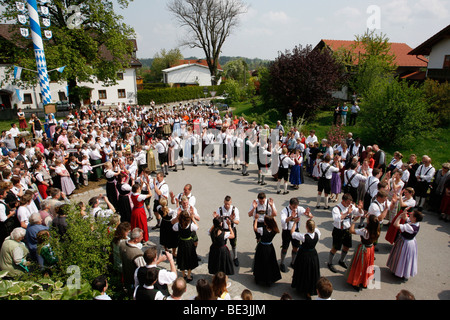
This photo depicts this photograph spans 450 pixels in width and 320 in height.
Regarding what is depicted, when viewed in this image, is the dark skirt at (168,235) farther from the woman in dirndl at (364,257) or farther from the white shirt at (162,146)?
the white shirt at (162,146)

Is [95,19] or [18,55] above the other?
[95,19]

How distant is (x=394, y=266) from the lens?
5.73 metres

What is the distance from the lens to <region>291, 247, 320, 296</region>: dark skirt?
16.6 feet

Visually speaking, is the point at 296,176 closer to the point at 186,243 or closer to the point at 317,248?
the point at 317,248

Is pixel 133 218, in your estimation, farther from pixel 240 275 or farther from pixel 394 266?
pixel 394 266

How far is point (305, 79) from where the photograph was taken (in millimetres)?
19578

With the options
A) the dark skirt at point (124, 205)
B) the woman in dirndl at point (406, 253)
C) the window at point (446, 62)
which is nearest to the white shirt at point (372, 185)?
the woman in dirndl at point (406, 253)

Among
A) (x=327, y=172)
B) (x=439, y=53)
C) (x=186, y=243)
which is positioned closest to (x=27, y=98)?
(x=186, y=243)

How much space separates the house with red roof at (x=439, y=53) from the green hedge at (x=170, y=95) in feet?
98.6

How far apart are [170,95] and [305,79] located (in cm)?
2564

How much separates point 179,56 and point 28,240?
7253 cm

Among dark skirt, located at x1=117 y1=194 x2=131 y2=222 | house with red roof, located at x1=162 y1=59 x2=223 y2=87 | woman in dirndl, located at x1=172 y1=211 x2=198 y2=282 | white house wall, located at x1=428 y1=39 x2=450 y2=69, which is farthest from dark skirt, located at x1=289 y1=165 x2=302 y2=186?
house with red roof, located at x1=162 y1=59 x2=223 y2=87

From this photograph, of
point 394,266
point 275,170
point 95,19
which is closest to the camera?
point 394,266
